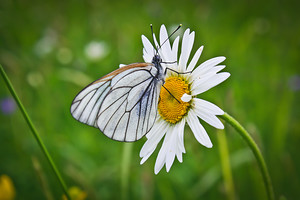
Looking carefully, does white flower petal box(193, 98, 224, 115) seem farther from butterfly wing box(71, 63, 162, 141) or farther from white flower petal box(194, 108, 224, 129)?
butterfly wing box(71, 63, 162, 141)

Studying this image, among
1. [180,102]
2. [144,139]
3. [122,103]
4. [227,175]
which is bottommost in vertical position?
[227,175]

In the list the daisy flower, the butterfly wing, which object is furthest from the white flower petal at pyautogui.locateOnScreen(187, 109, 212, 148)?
the butterfly wing

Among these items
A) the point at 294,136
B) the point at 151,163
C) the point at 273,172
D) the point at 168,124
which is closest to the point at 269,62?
the point at 294,136

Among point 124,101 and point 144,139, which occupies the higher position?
point 124,101

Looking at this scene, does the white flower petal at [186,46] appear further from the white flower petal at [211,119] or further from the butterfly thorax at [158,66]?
the white flower petal at [211,119]

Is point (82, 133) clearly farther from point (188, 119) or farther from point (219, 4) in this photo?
point (219, 4)

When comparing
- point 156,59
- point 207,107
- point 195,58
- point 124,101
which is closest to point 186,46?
point 195,58

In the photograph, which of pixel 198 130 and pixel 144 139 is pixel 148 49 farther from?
pixel 144 139
